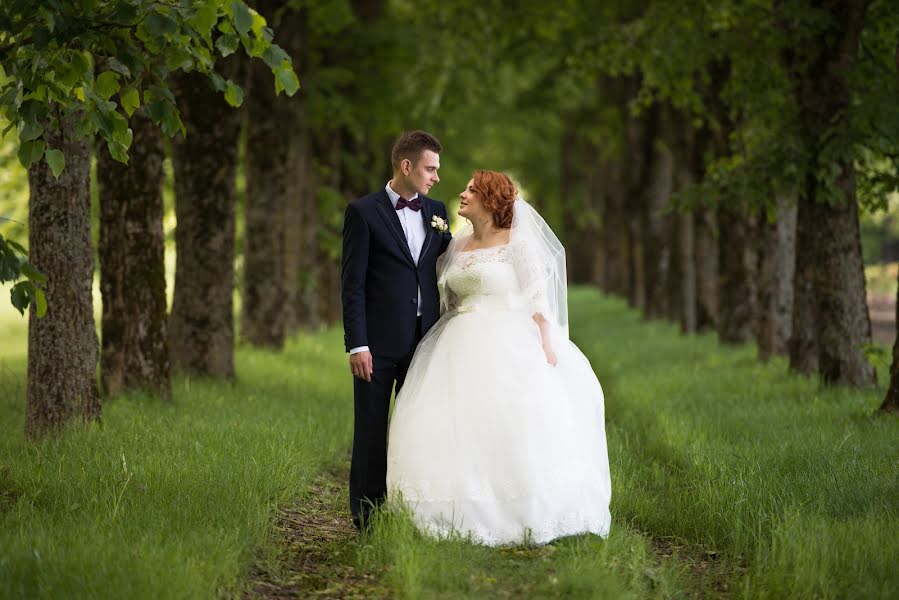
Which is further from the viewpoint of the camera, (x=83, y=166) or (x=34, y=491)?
(x=83, y=166)

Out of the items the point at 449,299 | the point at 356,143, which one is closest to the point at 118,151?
the point at 449,299

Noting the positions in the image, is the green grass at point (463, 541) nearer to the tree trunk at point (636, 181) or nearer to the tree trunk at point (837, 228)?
the tree trunk at point (837, 228)

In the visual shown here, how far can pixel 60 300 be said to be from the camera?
8.08m

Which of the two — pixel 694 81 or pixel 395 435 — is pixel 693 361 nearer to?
pixel 694 81

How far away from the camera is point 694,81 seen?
60.8ft

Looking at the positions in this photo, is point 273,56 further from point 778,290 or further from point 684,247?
point 684,247

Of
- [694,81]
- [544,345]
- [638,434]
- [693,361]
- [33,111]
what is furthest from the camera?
[694,81]

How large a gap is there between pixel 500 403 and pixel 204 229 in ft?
22.9

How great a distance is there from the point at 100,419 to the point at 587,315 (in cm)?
2438

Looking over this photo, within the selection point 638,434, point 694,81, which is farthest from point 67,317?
point 694,81

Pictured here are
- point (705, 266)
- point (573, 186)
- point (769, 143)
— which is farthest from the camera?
point (573, 186)

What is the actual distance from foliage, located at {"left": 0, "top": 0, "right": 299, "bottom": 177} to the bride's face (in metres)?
1.53

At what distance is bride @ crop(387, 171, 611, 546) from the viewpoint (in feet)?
20.1

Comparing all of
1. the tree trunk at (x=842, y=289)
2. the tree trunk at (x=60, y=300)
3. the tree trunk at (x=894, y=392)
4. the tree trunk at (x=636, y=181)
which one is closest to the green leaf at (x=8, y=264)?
the tree trunk at (x=60, y=300)
